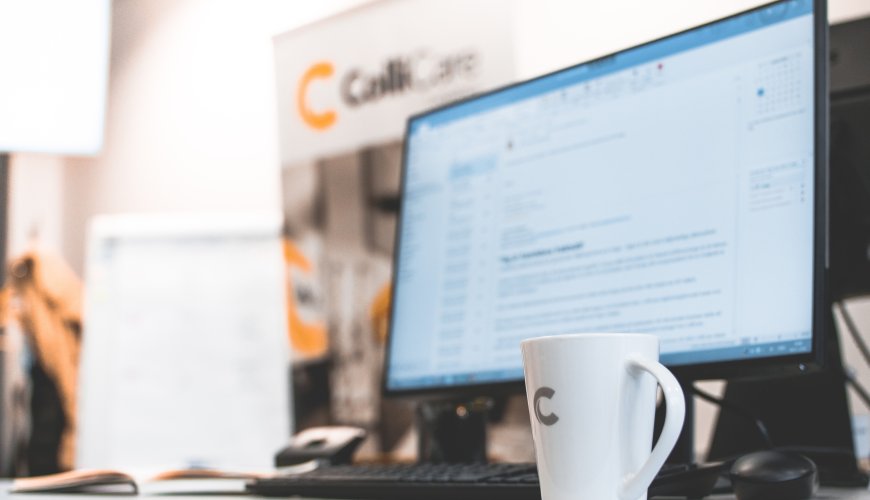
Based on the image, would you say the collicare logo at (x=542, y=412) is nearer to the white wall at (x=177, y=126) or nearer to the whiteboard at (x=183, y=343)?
the whiteboard at (x=183, y=343)

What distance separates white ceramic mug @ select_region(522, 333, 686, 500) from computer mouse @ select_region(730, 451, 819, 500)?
123 millimetres

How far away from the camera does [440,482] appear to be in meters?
0.69

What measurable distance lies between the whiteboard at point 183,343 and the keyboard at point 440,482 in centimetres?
114

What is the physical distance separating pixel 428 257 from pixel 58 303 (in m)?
1.54

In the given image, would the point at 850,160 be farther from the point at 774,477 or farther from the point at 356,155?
the point at 356,155

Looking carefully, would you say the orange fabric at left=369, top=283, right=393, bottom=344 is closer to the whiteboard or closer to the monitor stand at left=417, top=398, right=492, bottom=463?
the whiteboard

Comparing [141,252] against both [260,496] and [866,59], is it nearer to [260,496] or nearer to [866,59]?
[260,496]

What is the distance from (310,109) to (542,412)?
5.04 feet

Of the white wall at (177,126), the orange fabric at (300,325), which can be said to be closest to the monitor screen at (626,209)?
the orange fabric at (300,325)

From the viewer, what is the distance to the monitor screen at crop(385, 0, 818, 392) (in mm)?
749

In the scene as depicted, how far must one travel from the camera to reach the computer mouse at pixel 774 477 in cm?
60

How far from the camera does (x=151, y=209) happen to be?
7.66 ft

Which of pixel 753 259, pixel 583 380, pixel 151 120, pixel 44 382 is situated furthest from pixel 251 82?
pixel 583 380

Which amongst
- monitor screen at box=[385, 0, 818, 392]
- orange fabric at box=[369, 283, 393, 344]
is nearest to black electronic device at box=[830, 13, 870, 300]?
monitor screen at box=[385, 0, 818, 392]
